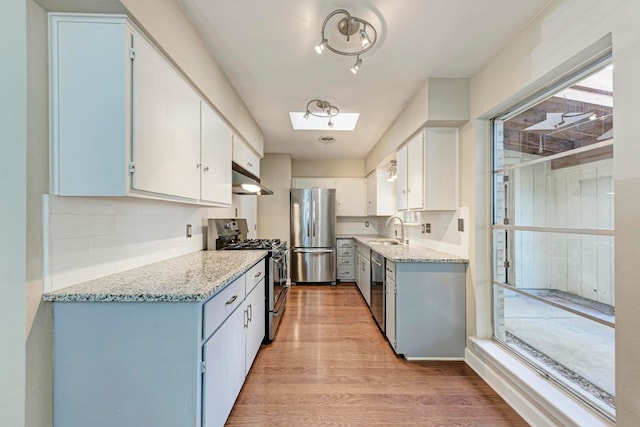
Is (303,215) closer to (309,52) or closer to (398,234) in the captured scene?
(398,234)

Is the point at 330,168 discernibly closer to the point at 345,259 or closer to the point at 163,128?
the point at 345,259

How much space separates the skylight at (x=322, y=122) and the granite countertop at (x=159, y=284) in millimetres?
2346

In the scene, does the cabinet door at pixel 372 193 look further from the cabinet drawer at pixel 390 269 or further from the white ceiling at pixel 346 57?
the cabinet drawer at pixel 390 269

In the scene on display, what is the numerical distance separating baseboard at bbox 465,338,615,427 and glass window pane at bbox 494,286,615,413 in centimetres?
8

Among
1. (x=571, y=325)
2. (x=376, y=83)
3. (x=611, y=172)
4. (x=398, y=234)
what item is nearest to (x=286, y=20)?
(x=376, y=83)

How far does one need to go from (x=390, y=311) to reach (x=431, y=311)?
37cm

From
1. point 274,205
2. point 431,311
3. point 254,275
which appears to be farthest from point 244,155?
point 431,311

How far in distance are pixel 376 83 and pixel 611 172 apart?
1.77 meters

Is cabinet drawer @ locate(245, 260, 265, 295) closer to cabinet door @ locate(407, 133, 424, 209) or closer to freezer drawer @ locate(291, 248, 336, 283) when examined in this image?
cabinet door @ locate(407, 133, 424, 209)

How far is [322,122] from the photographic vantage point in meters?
3.74

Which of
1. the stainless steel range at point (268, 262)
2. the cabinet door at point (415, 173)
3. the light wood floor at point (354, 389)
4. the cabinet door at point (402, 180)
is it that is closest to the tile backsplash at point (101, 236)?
the stainless steel range at point (268, 262)

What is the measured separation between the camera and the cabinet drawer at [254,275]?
2.12m

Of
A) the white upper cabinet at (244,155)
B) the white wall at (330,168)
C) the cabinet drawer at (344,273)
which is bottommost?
the cabinet drawer at (344,273)

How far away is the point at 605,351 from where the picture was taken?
61.2 inches
